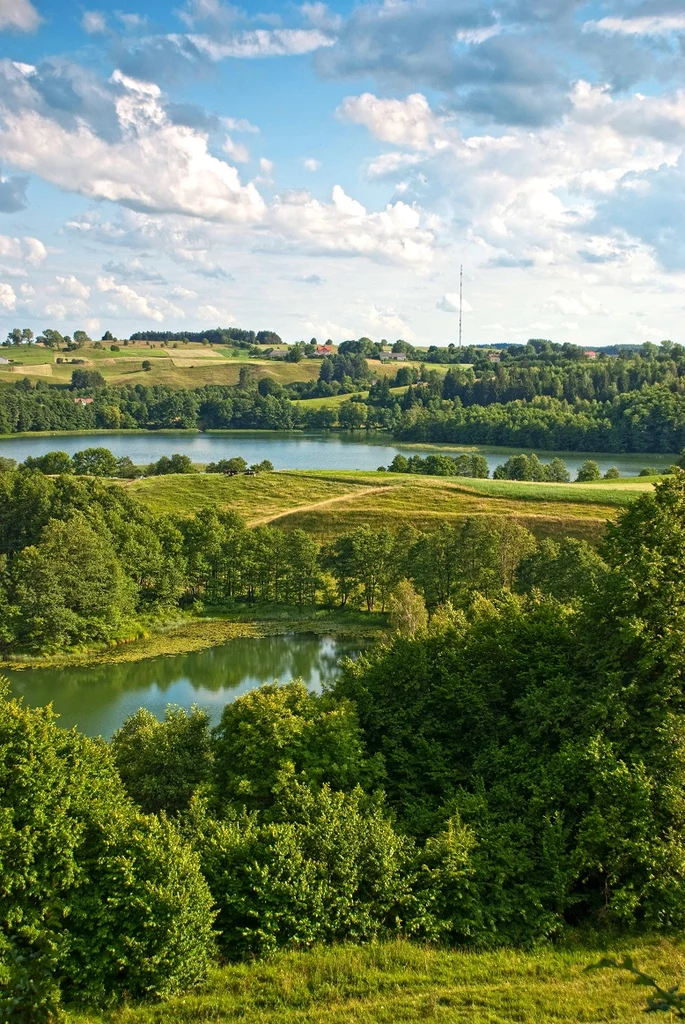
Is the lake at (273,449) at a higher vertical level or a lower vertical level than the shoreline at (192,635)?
higher

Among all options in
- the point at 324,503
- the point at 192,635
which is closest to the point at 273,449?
the point at 324,503

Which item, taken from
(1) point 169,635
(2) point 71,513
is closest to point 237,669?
(1) point 169,635

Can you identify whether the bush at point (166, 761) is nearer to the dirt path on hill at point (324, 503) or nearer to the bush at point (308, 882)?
the bush at point (308, 882)

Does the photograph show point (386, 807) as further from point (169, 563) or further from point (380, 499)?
point (380, 499)

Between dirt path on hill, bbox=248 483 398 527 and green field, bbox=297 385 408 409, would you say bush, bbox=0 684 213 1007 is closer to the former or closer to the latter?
dirt path on hill, bbox=248 483 398 527

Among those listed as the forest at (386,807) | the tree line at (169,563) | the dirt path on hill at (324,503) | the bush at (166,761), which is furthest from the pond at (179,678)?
the dirt path on hill at (324,503)
